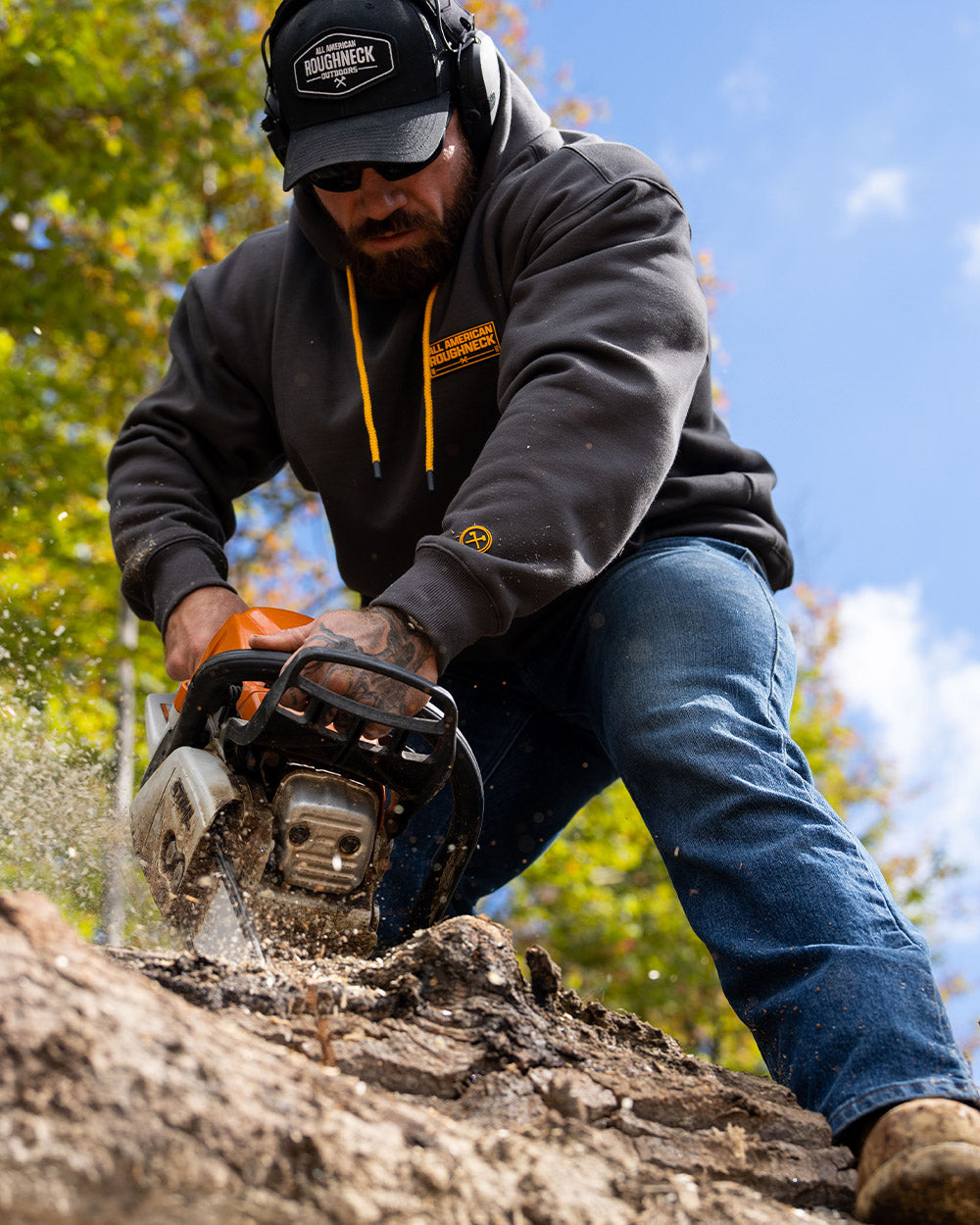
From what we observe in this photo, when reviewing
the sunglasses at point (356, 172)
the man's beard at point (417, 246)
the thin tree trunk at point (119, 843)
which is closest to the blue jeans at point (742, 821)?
the thin tree trunk at point (119, 843)

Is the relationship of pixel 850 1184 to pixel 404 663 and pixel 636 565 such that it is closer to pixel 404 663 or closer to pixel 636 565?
pixel 404 663

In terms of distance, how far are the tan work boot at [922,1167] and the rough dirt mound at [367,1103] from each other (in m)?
0.08

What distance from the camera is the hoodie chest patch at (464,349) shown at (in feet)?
8.98

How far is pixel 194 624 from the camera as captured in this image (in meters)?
2.79

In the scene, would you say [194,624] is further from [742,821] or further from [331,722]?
[742,821]

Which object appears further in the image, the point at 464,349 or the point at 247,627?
the point at 464,349

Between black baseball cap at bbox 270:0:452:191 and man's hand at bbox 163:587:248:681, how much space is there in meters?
1.03

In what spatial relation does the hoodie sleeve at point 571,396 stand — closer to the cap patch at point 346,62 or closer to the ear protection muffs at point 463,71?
the ear protection muffs at point 463,71

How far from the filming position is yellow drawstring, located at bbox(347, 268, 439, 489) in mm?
2838

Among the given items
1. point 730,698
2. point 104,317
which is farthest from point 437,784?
point 104,317

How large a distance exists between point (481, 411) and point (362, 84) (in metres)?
0.80

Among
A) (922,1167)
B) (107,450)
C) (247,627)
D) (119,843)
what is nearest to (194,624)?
(247,627)

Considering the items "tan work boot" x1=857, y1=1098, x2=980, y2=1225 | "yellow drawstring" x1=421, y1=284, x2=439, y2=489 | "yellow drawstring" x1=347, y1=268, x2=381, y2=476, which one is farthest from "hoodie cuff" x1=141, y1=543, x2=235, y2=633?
Result: "tan work boot" x1=857, y1=1098, x2=980, y2=1225

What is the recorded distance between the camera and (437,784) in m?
2.19
